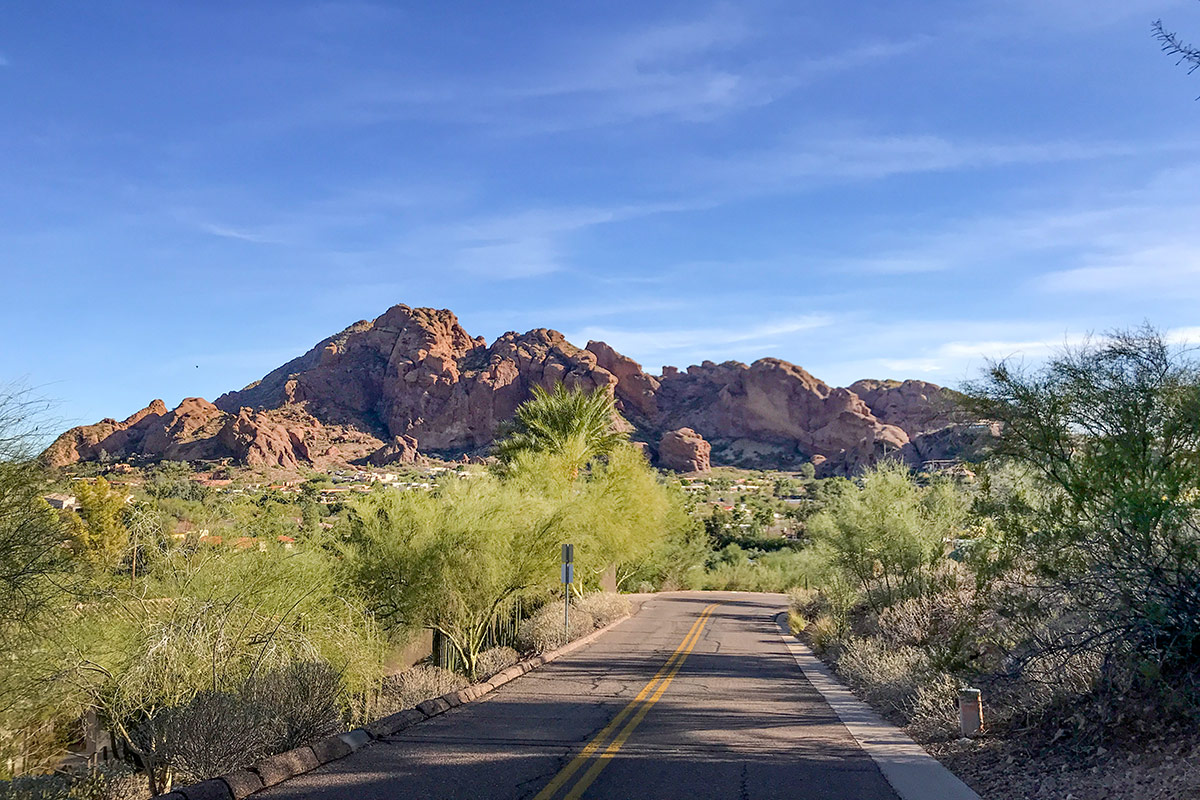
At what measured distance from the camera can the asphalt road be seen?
8047 mm

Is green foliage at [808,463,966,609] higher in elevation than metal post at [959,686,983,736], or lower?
higher

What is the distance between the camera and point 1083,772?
816 cm

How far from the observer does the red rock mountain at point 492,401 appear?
4277 inches

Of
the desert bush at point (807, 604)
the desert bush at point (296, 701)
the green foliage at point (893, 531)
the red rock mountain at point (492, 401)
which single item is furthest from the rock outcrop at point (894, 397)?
the desert bush at point (296, 701)

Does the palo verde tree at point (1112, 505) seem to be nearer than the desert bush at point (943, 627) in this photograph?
Yes

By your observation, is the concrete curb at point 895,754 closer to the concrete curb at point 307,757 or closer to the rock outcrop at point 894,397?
the concrete curb at point 307,757

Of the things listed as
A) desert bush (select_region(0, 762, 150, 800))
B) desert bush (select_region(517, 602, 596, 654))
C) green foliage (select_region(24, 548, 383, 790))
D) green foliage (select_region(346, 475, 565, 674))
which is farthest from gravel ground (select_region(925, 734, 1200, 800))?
desert bush (select_region(517, 602, 596, 654))

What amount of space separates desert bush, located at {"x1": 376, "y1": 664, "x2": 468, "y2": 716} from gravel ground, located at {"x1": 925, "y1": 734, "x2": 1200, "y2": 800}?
9.28 metres

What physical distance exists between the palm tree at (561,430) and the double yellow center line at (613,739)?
57.9 feet

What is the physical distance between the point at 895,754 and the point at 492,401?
114743 millimetres

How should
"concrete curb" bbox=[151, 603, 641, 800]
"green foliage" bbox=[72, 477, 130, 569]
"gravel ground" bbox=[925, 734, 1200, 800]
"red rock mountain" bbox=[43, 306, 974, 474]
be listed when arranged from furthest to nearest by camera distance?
"red rock mountain" bbox=[43, 306, 974, 474] → "green foliage" bbox=[72, 477, 130, 569] → "gravel ground" bbox=[925, 734, 1200, 800] → "concrete curb" bbox=[151, 603, 641, 800]

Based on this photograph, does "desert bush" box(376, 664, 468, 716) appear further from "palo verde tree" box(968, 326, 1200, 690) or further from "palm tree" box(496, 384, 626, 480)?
"palm tree" box(496, 384, 626, 480)

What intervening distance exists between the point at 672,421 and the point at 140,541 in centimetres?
13037

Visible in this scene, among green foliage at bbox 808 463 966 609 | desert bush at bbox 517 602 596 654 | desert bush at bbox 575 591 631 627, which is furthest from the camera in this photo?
desert bush at bbox 575 591 631 627
